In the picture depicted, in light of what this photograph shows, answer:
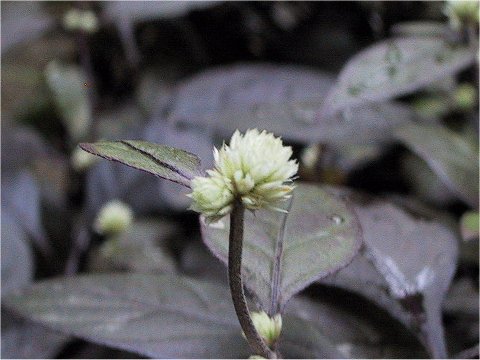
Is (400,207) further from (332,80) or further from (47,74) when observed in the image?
(47,74)

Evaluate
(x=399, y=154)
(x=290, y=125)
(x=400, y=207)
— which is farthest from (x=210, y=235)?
(x=399, y=154)

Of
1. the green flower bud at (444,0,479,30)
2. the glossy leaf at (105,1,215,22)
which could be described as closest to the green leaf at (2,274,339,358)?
the green flower bud at (444,0,479,30)

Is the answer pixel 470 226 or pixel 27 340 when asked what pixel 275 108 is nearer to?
pixel 470 226

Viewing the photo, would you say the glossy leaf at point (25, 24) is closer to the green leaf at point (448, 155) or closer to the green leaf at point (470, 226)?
the green leaf at point (448, 155)

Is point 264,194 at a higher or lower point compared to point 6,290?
higher

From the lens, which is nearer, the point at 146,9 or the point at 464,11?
the point at 464,11

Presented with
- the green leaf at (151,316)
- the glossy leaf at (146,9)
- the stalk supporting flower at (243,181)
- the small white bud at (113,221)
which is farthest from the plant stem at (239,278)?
the glossy leaf at (146,9)

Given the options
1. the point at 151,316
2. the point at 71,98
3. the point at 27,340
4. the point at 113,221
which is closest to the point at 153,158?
the point at 151,316
